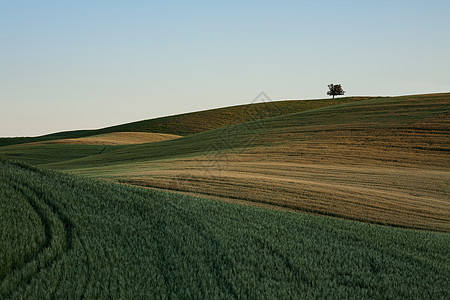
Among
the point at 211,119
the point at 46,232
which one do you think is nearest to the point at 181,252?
the point at 46,232

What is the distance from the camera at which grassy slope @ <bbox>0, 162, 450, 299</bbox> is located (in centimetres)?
414

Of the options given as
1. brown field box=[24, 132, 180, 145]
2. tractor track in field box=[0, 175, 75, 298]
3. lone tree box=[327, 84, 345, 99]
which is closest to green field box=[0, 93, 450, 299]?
tractor track in field box=[0, 175, 75, 298]

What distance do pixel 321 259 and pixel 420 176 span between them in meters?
13.0

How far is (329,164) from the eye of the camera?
19.0 metres

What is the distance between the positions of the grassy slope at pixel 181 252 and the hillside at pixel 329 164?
4.35m

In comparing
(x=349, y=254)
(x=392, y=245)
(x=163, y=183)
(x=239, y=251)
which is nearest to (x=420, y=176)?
(x=163, y=183)

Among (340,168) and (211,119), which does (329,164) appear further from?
(211,119)

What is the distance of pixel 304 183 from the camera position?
14.0 meters

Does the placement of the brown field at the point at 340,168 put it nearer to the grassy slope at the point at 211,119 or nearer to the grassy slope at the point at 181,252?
the grassy slope at the point at 181,252

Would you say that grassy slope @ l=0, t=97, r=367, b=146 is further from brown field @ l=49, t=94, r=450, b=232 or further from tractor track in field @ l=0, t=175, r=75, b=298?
tractor track in field @ l=0, t=175, r=75, b=298

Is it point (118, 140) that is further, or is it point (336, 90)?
point (336, 90)

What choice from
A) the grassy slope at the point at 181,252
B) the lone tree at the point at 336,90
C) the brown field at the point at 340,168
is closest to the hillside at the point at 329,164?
the brown field at the point at 340,168

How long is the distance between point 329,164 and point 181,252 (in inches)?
587

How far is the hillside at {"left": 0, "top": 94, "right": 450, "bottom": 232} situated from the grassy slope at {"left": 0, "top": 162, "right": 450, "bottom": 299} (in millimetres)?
4354
